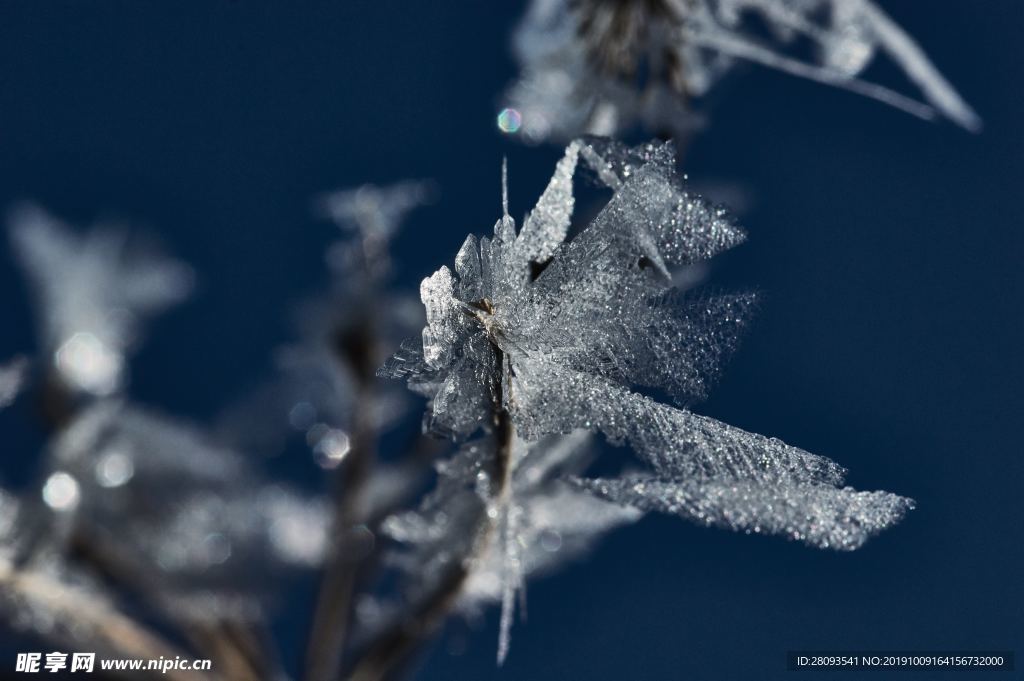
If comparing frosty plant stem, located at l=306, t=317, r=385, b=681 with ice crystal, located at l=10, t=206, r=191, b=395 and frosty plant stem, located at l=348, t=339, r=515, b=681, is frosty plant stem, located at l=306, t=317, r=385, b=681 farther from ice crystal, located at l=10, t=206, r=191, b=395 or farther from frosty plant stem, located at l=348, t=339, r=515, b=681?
ice crystal, located at l=10, t=206, r=191, b=395

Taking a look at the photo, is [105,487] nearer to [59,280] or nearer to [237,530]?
[237,530]

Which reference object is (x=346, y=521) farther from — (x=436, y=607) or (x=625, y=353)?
(x=625, y=353)

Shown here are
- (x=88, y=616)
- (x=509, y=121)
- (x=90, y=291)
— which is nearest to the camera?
(x=88, y=616)

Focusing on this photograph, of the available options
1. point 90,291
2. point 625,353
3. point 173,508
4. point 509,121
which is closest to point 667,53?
point 509,121

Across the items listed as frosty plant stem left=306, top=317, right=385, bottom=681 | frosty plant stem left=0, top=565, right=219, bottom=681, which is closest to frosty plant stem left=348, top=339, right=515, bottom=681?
frosty plant stem left=306, top=317, right=385, bottom=681

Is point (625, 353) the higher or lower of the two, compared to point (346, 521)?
lower

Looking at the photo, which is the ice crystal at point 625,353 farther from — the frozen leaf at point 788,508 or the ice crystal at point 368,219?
the ice crystal at point 368,219

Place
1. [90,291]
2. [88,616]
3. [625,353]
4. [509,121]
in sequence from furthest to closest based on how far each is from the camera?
[90,291]
[509,121]
[88,616]
[625,353]

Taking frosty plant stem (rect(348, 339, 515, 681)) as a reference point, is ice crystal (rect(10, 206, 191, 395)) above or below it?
above
